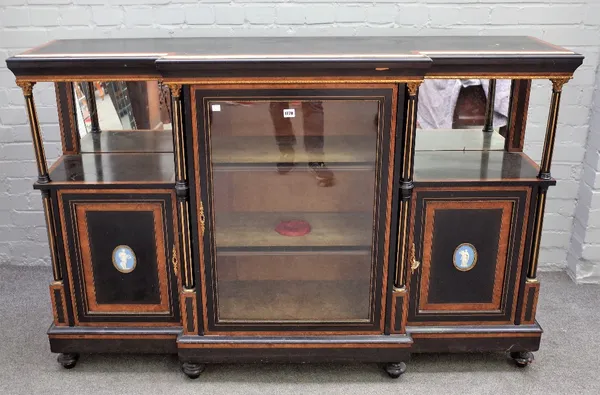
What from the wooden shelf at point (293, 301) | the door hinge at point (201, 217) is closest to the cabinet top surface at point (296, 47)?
the door hinge at point (201, 217)

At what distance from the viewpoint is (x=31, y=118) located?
2021mm

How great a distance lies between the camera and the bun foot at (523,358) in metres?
2.35

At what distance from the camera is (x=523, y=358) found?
2.35 meters

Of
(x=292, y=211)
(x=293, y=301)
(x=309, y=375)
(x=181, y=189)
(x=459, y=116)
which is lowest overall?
(x=309, y=375)

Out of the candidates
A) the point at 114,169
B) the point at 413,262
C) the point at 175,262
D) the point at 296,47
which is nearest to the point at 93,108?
the point at 114,169

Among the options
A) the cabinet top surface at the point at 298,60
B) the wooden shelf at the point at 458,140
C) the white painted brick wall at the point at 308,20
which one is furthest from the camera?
the white painted brick wall at the point at 308,20

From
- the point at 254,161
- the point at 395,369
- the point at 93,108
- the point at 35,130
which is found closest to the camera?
the point at 35,130

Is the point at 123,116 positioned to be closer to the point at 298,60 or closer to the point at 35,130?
the point at 35,130

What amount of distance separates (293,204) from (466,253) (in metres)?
0.64

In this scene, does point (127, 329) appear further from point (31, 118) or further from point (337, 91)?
point (337, 91)

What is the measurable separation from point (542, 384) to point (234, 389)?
1.12 meters

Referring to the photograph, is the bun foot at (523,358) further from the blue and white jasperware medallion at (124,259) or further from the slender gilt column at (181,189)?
the blue and white jasperware medallion at (124,259)

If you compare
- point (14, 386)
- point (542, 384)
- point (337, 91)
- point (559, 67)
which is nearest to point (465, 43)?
point (559, 67)

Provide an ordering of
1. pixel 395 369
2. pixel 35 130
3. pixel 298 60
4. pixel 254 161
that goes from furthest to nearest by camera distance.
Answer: pixel 395 369 < pixel 254 161 < pixel 35 130 < pixel 298 60
